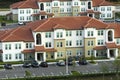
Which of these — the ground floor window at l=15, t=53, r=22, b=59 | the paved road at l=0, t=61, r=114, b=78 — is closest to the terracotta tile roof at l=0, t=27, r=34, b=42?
the ground floor window at l=15, t=53, r=22, b=59

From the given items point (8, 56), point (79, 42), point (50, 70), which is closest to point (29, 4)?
point (79, 42)

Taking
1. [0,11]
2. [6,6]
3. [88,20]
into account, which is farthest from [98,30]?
[6,6]

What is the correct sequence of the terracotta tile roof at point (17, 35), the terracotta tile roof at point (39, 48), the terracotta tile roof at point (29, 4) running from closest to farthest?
the terracotta tile roof at point (17, 35)
the terracotta tile roof at point (39, 48)
the terracotta tile roof at point (29, 4)

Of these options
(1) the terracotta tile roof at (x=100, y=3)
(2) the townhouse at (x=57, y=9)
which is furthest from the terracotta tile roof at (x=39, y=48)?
(1) the terracotta tile roof at (x=100, y=3)

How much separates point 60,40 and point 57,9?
3372 cm

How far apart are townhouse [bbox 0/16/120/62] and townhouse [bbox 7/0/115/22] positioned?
1130 inches

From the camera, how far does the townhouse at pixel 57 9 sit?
366 ft

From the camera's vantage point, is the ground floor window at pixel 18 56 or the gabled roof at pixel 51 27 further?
the gabled roof at pixel 51 27

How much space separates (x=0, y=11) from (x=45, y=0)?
46.5 feet

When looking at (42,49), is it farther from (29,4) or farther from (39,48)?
(29,4)

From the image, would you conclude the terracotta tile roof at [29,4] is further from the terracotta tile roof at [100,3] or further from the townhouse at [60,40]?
the townhouse at [60,40]

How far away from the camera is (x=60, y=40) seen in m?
80.5

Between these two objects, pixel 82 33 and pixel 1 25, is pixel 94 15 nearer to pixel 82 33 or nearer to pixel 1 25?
pixel 1 25

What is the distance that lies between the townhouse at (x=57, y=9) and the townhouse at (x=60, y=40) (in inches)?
1130
